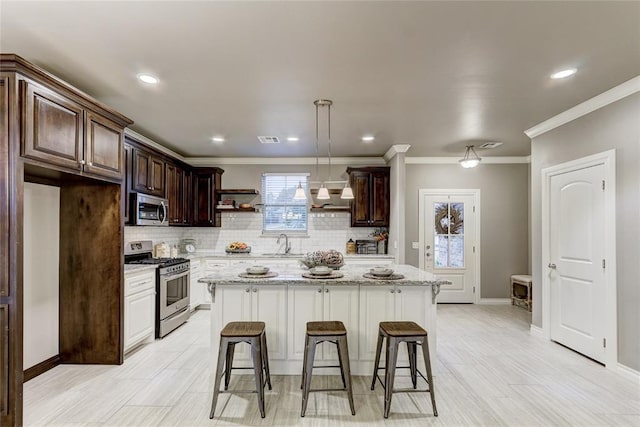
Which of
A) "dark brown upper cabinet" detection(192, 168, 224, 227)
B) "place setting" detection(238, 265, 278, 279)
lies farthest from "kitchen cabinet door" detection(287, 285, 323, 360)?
"dark brown upper cabinet" detection(192, 168, 224, 227)

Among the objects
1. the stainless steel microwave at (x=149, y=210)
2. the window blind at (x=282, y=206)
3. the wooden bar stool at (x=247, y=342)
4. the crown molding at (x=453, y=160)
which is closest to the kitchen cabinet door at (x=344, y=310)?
the wooden bar stool at (x=247, y=342)

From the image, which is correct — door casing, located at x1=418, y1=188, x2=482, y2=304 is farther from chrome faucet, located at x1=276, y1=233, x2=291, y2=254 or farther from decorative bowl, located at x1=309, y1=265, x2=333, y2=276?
decorative bowl, located at x1=309, y1=265, x2=333, y2=276

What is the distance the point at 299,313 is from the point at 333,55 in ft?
7.32

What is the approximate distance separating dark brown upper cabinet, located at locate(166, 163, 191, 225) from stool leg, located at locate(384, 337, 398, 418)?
4.24 meters

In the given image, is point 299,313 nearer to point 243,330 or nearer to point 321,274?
point 321,274

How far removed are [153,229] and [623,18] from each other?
5.83 meters

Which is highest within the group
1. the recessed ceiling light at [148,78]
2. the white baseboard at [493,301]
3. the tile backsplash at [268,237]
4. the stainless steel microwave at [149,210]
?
the recessed ceiling light at [148,78]

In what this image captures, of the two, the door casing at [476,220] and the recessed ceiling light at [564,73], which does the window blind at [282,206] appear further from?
the recessed ceiling light at [564,73]

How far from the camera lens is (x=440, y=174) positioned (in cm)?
648

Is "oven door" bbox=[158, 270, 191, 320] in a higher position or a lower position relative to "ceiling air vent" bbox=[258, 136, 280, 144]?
lower

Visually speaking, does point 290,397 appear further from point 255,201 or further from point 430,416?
point 255,201

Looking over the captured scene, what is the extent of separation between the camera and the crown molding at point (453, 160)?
6387 mm

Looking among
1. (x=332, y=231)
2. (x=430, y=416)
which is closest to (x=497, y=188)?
(x=332, y=231)

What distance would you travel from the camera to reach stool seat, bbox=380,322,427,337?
266 cm
